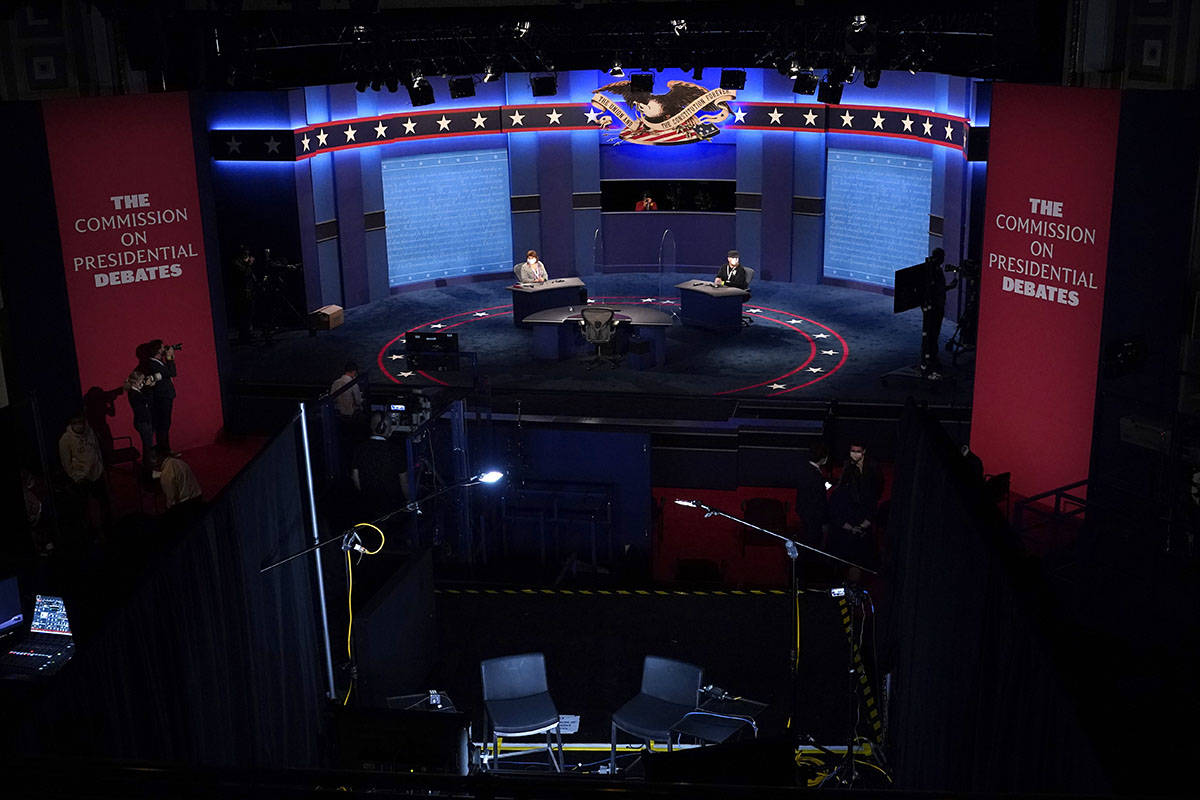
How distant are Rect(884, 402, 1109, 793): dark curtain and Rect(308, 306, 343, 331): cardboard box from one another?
36.3ft

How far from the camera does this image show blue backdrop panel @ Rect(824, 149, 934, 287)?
1903cm

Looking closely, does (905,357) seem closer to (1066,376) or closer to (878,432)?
(878,432)

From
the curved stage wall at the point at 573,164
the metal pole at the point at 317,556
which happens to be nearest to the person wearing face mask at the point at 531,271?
the curved stage wall at the point at 573,164

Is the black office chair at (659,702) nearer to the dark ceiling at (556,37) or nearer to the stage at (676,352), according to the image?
the stage at (676,352)

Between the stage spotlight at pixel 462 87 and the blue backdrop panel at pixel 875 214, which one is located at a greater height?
the stage spotlight at pixel 462 87

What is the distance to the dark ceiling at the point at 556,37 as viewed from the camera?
1212 centimetres

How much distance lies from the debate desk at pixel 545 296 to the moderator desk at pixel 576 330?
3.02 ft

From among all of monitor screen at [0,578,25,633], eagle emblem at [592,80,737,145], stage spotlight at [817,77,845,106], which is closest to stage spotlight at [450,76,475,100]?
eagle emblem at [592,80,737,145]

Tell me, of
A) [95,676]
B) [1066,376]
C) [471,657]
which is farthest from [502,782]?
[1066,376]

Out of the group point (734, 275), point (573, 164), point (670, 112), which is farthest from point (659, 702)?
point (573, 164)

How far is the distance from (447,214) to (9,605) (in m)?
12.5

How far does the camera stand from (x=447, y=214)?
67.7 ft

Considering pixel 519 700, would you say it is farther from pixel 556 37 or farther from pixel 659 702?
pixel 556 37

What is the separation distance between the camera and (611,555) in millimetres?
12070
